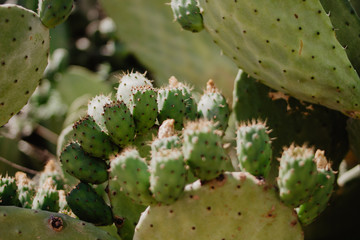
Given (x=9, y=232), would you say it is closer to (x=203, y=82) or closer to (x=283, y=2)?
(x=283, y=2)

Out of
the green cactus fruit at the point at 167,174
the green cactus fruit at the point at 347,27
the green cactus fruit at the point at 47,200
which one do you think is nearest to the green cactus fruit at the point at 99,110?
the green cactus fruit at the point at 47,200

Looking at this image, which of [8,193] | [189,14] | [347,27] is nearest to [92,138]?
[8,193]

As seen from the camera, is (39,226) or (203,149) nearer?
(203,149)

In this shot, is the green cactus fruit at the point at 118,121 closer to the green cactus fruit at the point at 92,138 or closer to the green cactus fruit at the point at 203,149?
the green cactus fruit at the point at 92,138

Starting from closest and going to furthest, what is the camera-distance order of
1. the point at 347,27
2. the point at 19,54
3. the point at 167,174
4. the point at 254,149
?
the point at 167,174, the point at 254,149, the point at 19,54, the point at 347,27

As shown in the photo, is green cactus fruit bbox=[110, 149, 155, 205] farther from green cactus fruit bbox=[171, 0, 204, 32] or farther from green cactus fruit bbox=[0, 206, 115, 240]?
green cactus fruit bbox=[171, 0, 204, 32]

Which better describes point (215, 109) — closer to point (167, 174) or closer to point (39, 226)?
point (167, 174)

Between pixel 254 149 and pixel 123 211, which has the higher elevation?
pixel 254 149

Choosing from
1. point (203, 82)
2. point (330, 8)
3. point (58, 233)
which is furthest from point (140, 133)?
point (203, 82)
